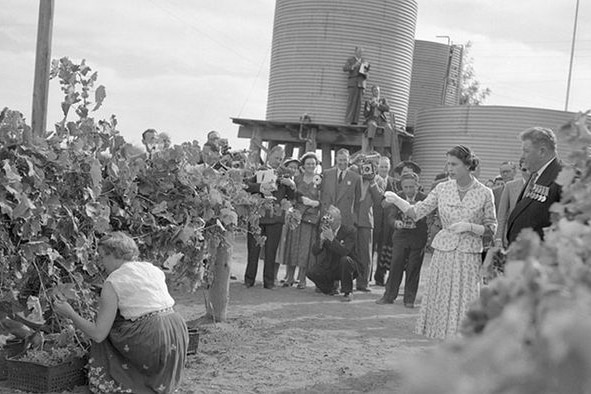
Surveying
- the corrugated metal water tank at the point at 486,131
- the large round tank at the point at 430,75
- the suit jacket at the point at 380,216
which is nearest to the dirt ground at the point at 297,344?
the suit jacket at the point at 380,216

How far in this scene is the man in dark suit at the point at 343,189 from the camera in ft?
31.1

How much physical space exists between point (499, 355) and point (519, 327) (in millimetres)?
50

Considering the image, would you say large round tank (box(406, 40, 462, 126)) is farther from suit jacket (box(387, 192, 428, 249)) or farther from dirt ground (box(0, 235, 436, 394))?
dirt ground (box(0, 235, 436, 394))

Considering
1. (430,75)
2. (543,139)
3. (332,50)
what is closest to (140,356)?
(543,139)

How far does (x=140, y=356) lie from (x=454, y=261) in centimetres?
254

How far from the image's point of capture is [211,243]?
224 inches

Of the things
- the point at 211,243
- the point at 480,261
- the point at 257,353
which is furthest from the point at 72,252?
the point at 480,261

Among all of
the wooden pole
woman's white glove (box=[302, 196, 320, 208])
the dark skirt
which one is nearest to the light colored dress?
the dark skirt

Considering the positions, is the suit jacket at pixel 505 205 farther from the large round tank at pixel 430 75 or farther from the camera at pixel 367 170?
the large round tank at pixel 430 75

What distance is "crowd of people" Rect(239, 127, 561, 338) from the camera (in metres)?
5.34

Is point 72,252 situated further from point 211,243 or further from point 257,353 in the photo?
point 257,353

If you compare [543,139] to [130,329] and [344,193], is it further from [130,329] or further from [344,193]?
[344,193]

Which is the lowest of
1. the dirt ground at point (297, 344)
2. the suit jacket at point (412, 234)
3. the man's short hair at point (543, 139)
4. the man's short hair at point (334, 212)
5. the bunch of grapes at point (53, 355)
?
the dirt ground at point (297, 344)

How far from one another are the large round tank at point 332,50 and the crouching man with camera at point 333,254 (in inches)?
334
